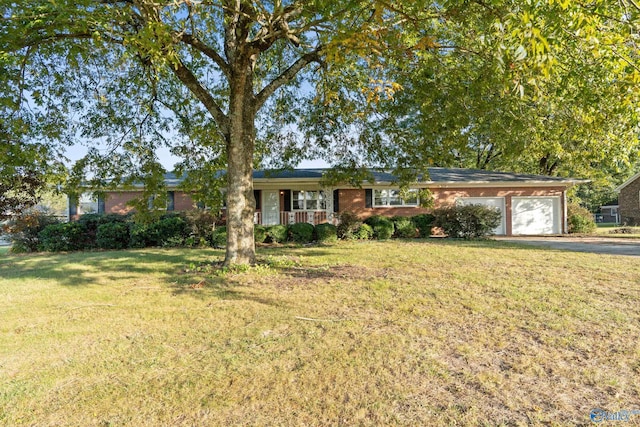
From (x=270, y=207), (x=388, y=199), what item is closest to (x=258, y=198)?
(x=270, y=207)

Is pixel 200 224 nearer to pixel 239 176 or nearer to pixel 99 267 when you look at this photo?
Answer: pixel 99 267

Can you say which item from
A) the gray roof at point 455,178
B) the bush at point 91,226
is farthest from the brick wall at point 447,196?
the bush at point 91,226

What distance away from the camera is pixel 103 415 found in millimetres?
2758

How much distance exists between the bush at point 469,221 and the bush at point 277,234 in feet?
21.9

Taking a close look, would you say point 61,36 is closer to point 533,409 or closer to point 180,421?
point 180,421

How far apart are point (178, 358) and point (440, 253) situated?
8.53m

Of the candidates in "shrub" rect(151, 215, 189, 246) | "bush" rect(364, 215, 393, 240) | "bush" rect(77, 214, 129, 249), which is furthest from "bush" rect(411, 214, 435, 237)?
"bush" rect(77, 214, 129, 249)

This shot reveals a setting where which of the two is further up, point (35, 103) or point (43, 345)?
point (35, 103)

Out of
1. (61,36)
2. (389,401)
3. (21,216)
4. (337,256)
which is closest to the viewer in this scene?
(389,401)

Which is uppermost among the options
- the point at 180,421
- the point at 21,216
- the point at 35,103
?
the point at 35,103

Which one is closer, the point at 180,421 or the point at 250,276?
the point at 180,421

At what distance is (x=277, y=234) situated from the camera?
47.7ft

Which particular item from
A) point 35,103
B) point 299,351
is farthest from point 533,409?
point 35,103

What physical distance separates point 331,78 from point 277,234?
6.94 meters
